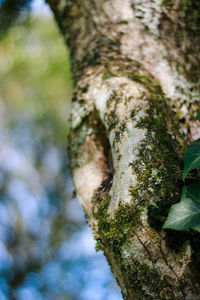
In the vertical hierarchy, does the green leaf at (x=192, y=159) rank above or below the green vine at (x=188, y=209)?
above

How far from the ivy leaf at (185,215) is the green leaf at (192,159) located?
0.09 metres

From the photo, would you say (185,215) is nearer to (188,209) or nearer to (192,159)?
(188,209)

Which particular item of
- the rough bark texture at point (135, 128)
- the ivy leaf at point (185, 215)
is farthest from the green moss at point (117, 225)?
the ivy leaf at point (185, 215)

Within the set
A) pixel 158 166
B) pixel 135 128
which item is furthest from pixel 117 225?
pixel 135 128

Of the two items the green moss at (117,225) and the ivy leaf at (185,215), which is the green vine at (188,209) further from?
the green moss at (117,225)

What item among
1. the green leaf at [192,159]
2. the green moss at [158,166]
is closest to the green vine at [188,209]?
the green leaf at [192,159]

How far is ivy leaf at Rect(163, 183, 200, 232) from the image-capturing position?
77cm

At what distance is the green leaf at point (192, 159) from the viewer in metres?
0.87

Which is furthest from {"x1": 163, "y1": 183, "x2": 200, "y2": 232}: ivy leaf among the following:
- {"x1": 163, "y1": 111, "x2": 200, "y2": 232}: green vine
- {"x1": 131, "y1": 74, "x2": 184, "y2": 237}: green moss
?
{"x1": 131, "y1": 74, "x2": 184, "y2": 237}: green moss

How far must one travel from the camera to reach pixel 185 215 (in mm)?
789

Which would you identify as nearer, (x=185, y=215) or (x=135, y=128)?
(x=185, y=215)

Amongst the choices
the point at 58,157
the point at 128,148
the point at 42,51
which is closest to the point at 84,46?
the point at 128,148

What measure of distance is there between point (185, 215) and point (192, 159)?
21 centimetres

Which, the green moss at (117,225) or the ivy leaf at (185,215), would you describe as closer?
the ivy leaf at (185,215)
